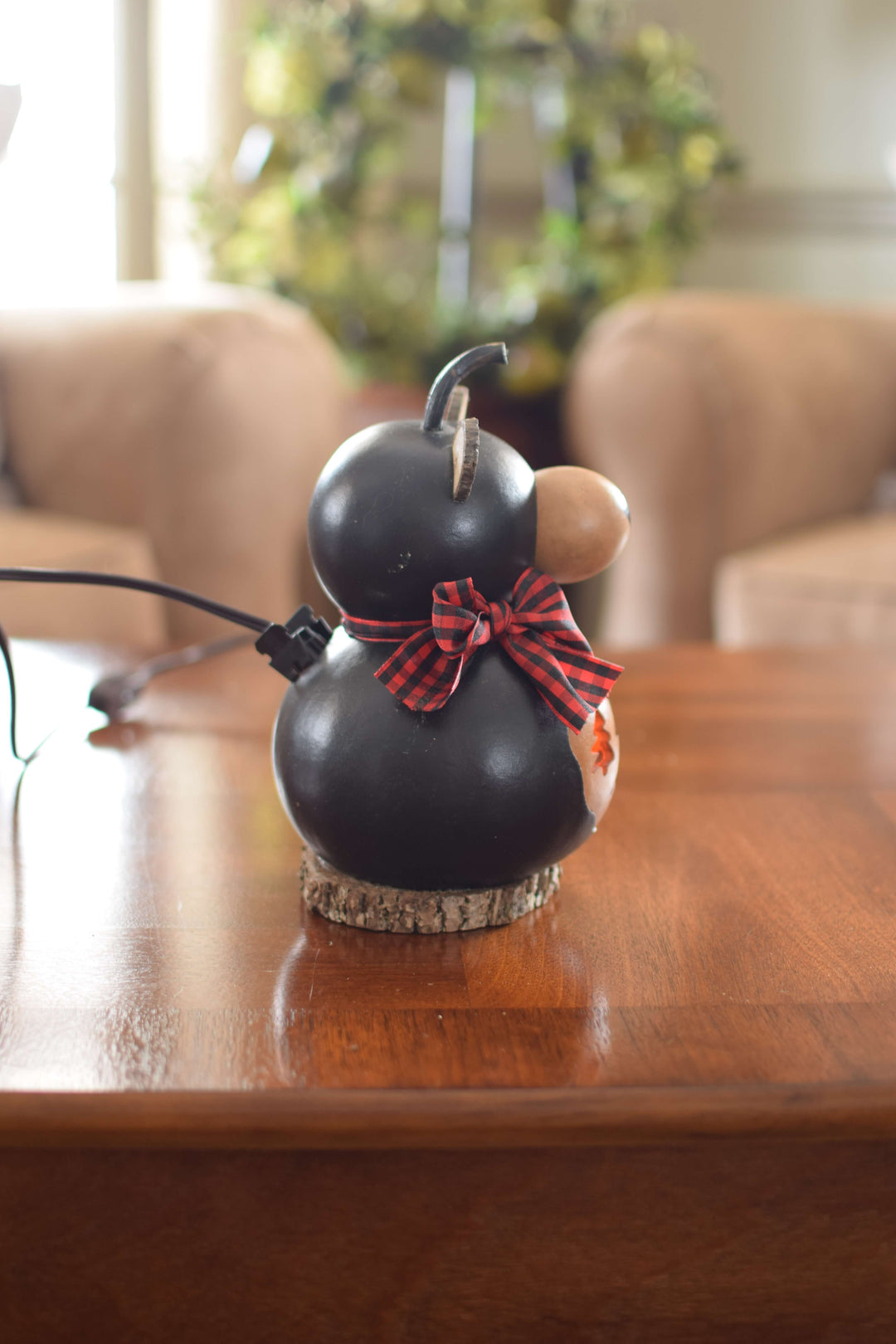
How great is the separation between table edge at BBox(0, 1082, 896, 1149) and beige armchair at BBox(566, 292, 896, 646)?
116 cm

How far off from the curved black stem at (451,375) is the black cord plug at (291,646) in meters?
0.09

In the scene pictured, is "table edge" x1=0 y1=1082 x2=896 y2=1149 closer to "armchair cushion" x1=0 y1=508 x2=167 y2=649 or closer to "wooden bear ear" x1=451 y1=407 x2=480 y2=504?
"wooden bear ear" x1=451 y1=407 x2=480 y2=504

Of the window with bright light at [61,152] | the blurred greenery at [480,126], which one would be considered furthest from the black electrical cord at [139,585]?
the window with bright light at [61,152]

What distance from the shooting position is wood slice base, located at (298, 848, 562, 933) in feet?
1.52

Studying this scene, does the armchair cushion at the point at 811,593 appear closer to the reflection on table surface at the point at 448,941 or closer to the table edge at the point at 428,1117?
the reflection on table surface at the point at 448,941

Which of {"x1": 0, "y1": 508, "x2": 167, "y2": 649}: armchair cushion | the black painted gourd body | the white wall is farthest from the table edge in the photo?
the white wall

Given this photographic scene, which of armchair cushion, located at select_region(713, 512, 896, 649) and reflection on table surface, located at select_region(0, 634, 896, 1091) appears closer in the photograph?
reflection on table surface, located at select_region(0, 634, 896, 1091)

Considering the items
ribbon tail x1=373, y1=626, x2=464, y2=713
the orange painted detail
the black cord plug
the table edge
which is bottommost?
the table edge

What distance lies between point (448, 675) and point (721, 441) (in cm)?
128

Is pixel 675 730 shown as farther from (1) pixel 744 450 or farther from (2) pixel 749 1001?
(1) pixel 744 450

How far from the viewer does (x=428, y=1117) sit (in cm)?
35

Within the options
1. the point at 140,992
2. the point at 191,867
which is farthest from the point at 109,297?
the point at 140,992

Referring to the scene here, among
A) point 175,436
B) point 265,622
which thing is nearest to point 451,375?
point 265,622

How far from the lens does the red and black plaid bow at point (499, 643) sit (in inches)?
16.6
